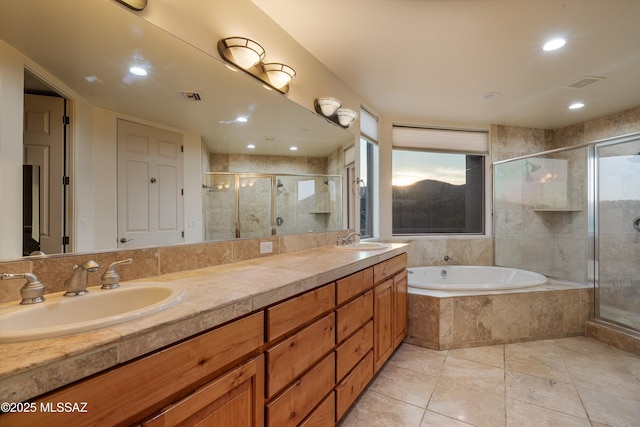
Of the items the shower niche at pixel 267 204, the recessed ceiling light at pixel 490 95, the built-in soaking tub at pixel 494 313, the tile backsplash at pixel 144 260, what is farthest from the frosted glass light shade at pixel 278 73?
the recessed ceiling light at pixel 490 95

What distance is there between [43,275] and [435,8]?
234cm

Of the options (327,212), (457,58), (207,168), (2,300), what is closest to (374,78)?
(457,58)

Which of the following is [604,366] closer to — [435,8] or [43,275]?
[435,8]

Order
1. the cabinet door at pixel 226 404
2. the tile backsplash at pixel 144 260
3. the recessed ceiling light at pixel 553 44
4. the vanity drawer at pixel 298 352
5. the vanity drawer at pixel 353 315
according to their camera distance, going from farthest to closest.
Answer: the recessed ceiling light at pixel 553 44, the vanity drawer at pixel 353 315, the vanity drawer at pixel 298 352, the tile backsplash at pixel 144 260, the cabinet door at pixel 226 404

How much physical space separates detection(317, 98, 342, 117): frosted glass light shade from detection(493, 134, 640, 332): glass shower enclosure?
2713 mm

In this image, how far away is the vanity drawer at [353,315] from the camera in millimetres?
1488

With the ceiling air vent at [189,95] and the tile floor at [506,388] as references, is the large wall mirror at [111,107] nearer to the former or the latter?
the ceiling air vent at [189,95]

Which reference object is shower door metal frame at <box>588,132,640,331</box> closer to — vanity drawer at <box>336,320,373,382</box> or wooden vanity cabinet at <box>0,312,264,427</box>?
vanity drawer at <box>336,320,373,382</box>

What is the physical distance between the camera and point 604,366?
7.29 feet

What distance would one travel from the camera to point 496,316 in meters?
2.61

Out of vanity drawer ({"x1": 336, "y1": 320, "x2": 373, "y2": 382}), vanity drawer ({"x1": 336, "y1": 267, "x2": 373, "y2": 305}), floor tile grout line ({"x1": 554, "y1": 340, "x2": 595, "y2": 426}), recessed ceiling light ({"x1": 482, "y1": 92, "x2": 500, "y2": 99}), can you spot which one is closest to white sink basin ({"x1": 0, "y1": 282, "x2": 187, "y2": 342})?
vanity drawer ({"x1": 336, "y1": 267, "x2": 373, "y2": 305})

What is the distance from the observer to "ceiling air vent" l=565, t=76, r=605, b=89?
2.60 metres

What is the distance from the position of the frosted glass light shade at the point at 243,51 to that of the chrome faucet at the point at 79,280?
4.02 feet

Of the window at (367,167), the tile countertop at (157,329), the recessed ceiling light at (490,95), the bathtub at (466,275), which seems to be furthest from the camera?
the bathtub at (466,275)
